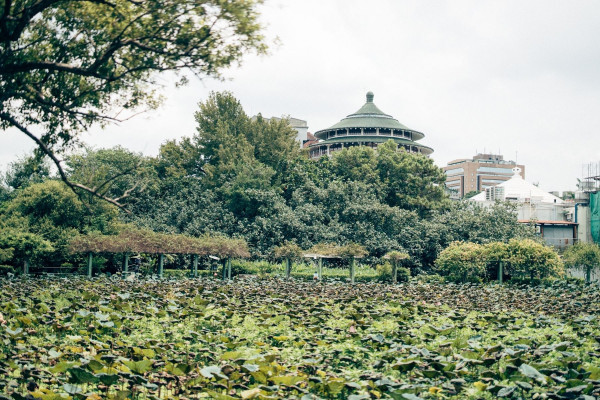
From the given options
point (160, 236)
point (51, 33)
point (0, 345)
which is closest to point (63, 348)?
point (0, 345)

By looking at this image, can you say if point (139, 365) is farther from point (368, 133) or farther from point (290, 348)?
point (368, 133)

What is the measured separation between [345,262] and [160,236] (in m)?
10.5

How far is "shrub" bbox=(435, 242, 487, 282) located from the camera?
94.0ft

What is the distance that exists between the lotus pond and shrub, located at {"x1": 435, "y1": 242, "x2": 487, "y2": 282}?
11.0 m

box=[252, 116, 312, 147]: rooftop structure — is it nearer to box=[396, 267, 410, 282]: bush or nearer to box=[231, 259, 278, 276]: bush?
box=[231, 259, 278, 276]: bush

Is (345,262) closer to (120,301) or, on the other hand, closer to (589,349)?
(120,301)

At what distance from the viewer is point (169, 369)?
23.7 ft

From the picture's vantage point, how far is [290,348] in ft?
30.8

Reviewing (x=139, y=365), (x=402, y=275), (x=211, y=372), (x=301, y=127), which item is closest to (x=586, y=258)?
(x=402, y=275)

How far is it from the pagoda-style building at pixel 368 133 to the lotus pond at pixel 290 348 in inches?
1751

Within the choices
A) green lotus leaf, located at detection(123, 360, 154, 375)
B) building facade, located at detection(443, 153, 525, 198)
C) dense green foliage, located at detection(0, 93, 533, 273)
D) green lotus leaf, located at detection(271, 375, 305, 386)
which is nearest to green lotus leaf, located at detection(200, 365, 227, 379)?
green lotus leaf, located at detection(271, 375, 305, 386)

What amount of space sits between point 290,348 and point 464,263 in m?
20.7

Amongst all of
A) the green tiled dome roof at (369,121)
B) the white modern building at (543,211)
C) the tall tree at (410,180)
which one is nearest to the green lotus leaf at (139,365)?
the tall tree at (410,180)

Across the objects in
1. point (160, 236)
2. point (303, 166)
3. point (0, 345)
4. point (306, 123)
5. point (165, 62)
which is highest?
point (306, 123)
